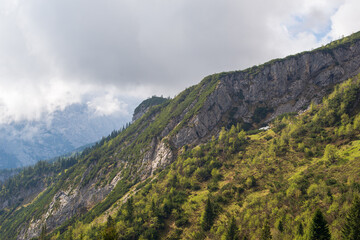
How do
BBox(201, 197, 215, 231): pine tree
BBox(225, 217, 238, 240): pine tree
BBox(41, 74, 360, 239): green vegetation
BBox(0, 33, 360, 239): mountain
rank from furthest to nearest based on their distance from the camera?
BBox(201, 197, 215, 231): pine tree < BBox(0, 33, 360, 239): mountain < BBox(225, 217, 238, 240): pine tree < BBox(41, 74, 360, 239): green vegetation

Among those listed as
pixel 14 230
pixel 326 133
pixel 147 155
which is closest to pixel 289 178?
pixel 326 133

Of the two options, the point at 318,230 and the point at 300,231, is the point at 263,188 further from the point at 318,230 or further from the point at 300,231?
the point at 318,230

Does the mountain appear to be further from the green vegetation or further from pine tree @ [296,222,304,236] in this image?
pine tree @ [296,222,304,236]

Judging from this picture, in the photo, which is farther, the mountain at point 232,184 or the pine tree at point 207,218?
the pine tree at point 207,218

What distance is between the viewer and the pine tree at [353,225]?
47.6 m

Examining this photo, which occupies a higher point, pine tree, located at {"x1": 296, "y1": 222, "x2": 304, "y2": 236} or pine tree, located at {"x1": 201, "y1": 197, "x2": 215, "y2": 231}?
pine tree, located at {"x1": 201, "y1": 197, "x2": 215, "y2": 231}

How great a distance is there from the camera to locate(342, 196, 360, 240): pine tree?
156ft

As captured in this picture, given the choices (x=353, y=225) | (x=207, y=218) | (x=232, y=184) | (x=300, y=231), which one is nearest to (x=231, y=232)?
(x=207, y=218)

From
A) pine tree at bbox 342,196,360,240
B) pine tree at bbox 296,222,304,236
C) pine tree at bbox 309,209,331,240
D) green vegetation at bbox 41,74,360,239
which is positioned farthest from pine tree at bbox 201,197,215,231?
pine tree at bbox 342,196,360,240

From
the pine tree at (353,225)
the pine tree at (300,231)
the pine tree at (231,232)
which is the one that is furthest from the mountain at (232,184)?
the pine tree at (353,225)

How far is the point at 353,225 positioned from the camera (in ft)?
159

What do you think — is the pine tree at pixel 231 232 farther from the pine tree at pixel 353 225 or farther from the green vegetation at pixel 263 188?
the pine tree at pixel 353 225

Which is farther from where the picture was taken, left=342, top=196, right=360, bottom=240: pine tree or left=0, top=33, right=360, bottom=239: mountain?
left=0, top=33, right=360, bottom=239: mountain

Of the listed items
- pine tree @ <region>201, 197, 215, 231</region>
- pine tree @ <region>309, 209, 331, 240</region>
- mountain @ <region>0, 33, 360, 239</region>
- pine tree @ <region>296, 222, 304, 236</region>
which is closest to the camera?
pine tree @ <region>309, 209, 331, 240</region>
